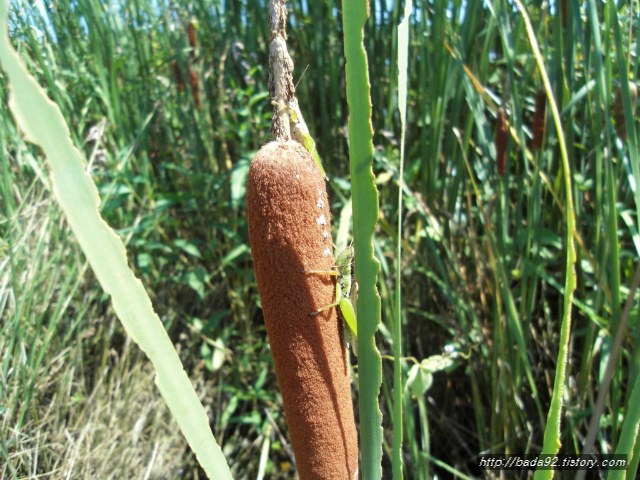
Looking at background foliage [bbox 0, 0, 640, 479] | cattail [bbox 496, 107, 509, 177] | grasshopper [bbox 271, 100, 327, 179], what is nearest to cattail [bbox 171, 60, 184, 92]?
background foliage [bbox 0, 0, 640, 479]

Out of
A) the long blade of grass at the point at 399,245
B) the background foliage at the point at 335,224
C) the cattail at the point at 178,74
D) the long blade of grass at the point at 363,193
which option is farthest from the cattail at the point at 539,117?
the cattail at the point at 178,74

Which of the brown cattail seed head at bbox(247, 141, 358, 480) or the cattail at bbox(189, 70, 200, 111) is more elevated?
the cattail at bbox(189, 70, 200, 111)

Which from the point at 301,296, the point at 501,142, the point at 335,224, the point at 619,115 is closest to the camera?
the point at 301,296

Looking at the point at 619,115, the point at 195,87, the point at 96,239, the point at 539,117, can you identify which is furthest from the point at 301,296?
the point at 195,87

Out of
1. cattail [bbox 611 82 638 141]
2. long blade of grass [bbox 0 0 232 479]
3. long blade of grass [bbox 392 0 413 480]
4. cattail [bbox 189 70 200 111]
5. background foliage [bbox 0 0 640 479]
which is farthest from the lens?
cattail [bbox 189 70 200 111]

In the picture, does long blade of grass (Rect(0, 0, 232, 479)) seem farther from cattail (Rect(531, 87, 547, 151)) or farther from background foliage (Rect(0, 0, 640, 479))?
cattail (Rect(531, 87, 547, 151))

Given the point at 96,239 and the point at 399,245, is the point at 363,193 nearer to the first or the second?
the point at 399,245

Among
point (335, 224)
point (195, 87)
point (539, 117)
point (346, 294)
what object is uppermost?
point (195, 87)
